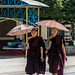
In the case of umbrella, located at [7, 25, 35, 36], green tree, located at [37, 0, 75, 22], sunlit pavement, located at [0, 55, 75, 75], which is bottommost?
sunlit pavement, located at [0, 55, 75, 75]

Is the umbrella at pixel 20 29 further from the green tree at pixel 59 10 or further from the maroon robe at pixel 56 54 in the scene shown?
the green tree at pixel 59 10

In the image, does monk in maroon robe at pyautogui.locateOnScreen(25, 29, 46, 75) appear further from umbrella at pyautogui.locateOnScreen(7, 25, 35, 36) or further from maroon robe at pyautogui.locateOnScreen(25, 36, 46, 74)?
umbrella at pyautogui.locateOnScreen(7, 25, 35, 36)

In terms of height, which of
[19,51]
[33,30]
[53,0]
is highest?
[53,0]

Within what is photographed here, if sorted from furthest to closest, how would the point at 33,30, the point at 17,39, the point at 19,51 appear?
1. the point at 17,39
2. the point at 19,51
3. the point at 33,30

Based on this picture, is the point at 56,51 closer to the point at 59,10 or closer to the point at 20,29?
the point at 20,29

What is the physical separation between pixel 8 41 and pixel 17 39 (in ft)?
2.74

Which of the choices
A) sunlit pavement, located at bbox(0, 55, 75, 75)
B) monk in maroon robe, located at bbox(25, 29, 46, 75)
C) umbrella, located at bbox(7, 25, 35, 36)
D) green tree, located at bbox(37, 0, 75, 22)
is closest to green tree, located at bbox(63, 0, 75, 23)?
green tree, located at bbox(37, 0, 75, 22)

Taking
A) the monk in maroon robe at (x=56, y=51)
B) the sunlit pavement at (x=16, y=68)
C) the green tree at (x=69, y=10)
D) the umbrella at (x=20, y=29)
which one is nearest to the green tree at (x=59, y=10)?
the green tree at (x=69, y=10)

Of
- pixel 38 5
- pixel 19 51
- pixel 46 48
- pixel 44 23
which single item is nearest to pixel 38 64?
pixel 46 48

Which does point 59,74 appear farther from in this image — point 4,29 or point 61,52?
point 4,29

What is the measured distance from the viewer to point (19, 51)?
73.2 ft

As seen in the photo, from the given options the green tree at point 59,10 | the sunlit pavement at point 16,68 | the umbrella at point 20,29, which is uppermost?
the green tree at point 59,10

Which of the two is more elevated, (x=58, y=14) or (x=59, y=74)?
(x=58, y=14)

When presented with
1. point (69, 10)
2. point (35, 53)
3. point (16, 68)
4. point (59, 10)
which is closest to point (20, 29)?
point (35, 53)
